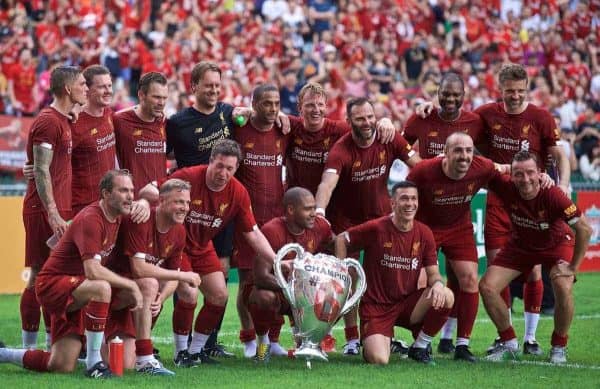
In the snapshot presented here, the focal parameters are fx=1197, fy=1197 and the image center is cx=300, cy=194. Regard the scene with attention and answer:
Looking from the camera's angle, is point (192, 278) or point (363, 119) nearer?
point (192, 278)

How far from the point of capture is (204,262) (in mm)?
10398

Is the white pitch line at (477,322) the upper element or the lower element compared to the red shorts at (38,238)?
lower

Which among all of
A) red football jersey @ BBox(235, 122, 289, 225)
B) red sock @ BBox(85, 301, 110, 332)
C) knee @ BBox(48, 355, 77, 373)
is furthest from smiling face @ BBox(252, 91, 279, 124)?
knee @ BBox(48, 355, 77, 373)

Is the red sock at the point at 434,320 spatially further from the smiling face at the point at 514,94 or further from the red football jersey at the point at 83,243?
the red football jersey at the point at 83,243

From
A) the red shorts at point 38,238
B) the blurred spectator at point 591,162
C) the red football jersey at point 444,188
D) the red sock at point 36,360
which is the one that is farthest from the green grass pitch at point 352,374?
the blurred spectator at point 591,162

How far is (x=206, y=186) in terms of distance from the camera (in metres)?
10.3

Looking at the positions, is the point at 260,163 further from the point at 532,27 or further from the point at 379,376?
the point at 532,27

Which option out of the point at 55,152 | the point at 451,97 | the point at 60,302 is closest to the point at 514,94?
the point at 451,97

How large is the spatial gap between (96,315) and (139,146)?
2.19 meters

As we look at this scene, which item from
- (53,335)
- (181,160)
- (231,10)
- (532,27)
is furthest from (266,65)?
(53,335)

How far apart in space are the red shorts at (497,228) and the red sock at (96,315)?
4.23 meters

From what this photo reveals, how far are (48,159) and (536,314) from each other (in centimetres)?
478

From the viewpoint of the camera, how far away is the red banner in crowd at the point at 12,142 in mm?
17641

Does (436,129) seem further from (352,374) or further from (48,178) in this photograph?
(48,178)
